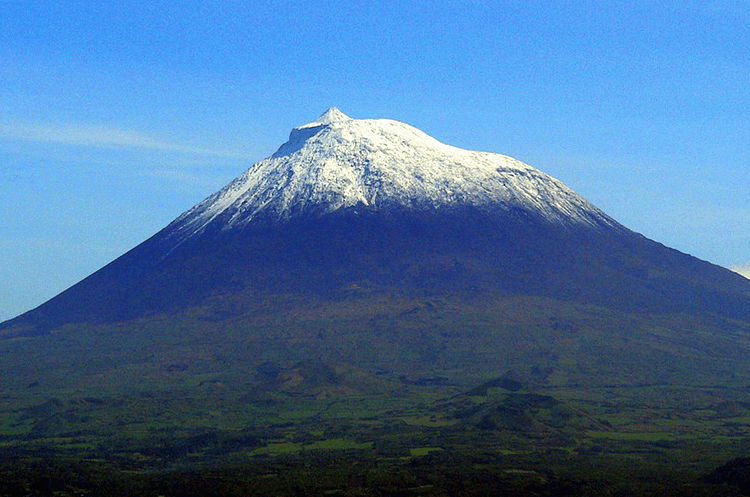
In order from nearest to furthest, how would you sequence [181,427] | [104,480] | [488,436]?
[104,480] → [488,436] → [181,427]

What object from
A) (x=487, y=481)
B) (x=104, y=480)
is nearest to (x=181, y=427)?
(x=104, y=480)

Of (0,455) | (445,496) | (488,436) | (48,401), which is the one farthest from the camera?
(48,401)

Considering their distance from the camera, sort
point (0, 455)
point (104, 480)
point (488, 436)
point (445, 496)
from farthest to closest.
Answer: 1. point (488, 436)
2. point (0, 455)
3. point (104, 480)
4. point (445, 496)

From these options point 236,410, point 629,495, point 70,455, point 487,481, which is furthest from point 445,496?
point 236,410

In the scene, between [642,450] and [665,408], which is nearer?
[642,450]

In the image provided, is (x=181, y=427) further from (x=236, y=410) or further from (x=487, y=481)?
(x=487, y=481)

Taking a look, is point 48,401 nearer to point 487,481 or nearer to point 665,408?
point 487,481

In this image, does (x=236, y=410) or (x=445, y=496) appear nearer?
(x=445, y=496)

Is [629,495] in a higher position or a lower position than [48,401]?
lower

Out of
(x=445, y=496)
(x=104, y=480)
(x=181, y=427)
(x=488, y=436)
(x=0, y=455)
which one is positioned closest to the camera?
(x=445, y=496)
